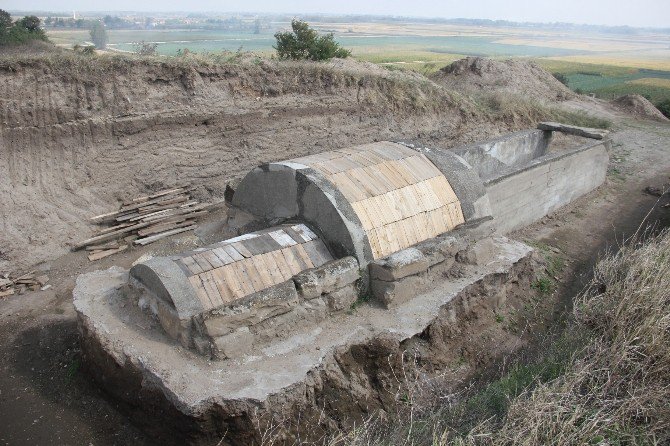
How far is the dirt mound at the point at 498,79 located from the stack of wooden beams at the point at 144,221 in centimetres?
1293

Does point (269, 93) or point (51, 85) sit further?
point (269, 93)

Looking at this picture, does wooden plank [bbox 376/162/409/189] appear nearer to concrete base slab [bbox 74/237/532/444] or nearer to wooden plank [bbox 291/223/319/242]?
wooden plank [bbox 291/223/319/242]

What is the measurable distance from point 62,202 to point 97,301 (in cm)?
405

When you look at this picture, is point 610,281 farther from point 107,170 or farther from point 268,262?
point 107,170

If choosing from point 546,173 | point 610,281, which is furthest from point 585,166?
point 610,281

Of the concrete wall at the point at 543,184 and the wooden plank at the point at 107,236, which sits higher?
the concrete wall at the point at 543,184

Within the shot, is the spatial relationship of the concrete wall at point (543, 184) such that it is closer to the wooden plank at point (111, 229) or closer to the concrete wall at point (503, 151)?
the concrete wall at point (503, 151)

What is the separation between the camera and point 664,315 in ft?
18.1

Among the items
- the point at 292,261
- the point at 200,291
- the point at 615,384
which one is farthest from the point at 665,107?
the point at 200,291

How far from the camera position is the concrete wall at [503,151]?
10602mm

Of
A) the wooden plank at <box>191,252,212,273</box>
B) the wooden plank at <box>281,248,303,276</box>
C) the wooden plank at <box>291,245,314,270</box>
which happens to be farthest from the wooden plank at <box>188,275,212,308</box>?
the wooden plank at <box>291,245,314,270</box>

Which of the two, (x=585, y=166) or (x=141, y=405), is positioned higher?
(x=585, y=166)

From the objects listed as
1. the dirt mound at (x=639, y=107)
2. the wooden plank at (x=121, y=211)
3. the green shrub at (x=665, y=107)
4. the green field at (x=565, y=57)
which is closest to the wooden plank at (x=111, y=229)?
the wooden plank at (x=121, y=211)

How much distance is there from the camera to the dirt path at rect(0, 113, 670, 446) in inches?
221
